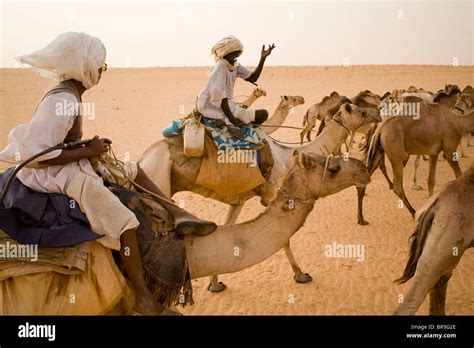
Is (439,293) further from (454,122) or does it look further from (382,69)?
(382,69)

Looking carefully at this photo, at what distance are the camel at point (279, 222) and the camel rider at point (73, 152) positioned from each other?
10.5 inches

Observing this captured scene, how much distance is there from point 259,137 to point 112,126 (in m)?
18.6

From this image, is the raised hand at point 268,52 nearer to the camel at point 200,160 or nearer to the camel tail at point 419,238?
the camel at point 200,160

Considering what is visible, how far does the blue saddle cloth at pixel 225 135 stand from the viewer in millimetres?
5887

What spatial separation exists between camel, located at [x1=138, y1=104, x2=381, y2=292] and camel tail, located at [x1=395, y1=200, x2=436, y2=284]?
1.63m

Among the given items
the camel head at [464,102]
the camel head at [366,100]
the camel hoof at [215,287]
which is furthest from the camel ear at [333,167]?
the camel head at [366,100]

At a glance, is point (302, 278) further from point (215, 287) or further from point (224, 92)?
point (224, 92)

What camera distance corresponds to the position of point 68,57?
3062mm

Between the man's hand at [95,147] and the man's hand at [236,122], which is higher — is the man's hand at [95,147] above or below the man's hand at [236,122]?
below

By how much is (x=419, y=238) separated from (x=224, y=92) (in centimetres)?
293

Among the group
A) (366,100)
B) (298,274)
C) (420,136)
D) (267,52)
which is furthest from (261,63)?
(366,100)
